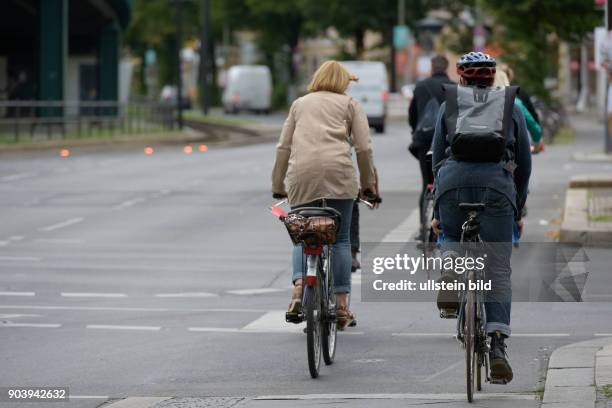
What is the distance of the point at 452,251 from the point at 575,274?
4.55m

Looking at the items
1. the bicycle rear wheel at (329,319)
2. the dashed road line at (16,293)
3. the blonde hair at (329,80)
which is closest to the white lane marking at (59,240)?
the dashed road line at (16,293)

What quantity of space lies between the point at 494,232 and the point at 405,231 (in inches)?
390

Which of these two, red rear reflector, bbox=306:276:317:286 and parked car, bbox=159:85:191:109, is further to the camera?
parked car, bbox=159:85:191:109

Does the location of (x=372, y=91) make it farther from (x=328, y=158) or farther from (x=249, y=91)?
(x=328, y=158)

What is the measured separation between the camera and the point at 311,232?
351 inches

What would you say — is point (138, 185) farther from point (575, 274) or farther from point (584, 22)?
point (584, 22)

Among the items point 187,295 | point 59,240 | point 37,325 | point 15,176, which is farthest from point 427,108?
point 15,176

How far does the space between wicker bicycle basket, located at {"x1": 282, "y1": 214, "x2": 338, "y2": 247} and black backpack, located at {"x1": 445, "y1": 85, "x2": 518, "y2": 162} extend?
1113mm

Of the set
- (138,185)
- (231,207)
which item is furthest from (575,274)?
(138,185)

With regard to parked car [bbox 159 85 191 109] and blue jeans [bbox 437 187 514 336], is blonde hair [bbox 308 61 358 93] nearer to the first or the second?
blue jeans [bbox 437 187 514 336]

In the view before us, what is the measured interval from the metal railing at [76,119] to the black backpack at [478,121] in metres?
31.6

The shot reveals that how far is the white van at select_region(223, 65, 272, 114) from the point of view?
82.1 metres

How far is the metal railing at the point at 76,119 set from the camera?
40500mm

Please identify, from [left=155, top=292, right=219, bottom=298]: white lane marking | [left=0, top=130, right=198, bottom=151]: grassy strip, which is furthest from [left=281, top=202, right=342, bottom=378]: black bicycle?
[left=0, top=130, right=198, bottom=151]: grassy strip
